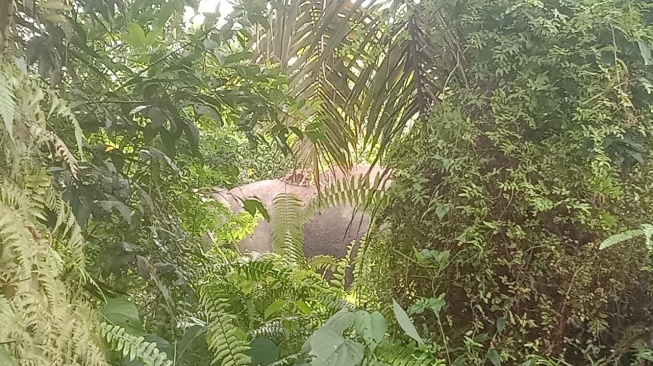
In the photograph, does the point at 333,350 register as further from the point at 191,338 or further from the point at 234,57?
the point at 234,57

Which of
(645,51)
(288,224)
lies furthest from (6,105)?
(288,224)

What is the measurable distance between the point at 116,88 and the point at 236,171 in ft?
1.26

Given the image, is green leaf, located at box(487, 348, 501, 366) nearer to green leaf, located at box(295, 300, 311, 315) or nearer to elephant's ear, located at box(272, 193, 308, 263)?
green leaf, located at box(295, 300, 311, 315)

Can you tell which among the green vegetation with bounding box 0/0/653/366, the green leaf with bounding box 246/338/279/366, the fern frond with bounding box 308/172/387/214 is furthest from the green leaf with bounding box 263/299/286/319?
the fern frond with bounding box 308/172/387/214

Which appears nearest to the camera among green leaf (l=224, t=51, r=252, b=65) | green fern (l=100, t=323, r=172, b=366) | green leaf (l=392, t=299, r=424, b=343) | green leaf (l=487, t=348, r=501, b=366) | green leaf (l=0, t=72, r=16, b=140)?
green leaf (l=0, t=72, r=16, b=140)

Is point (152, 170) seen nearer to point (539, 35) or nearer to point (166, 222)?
point (166, 222)

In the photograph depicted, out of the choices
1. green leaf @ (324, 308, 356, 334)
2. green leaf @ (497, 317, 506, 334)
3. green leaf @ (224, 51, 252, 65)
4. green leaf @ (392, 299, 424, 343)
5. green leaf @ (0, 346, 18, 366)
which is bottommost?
green leaf @ (497, 317, 506, 334)

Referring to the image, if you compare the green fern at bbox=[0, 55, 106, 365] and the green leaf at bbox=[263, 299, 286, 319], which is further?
the green leaf at bbox=[263, 299, 286, 319]

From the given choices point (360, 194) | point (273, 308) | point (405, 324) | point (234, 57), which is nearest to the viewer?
point (405, 324)

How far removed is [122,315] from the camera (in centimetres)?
95

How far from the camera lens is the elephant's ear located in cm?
207

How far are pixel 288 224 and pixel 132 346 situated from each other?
1266 millimetres

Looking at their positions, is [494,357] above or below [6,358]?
below

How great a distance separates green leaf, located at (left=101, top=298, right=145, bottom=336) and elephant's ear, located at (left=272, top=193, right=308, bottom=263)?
1.08m
